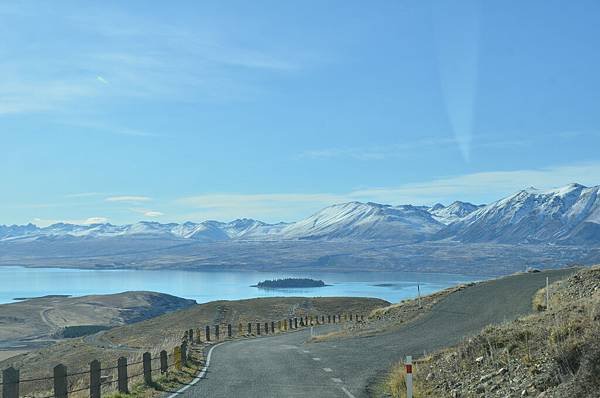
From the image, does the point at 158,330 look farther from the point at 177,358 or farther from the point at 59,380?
the point at 59,380

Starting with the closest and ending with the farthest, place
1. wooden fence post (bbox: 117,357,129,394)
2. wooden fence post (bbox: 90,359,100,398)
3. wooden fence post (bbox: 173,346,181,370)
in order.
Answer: wooden fence post (bbox: 90,359,100,398) → wooden fence post (bbox: 117,357,129,394) → wooden fence post (bbox: 173,346,181,370)

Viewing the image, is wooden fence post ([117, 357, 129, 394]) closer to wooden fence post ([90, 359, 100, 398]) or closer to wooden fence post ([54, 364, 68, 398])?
wooden fence post ([90, 359, 100, 398])

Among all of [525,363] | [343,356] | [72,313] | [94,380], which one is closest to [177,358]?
[343,356]

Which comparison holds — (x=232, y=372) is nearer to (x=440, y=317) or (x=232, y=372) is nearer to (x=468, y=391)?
(x=468, y=391)

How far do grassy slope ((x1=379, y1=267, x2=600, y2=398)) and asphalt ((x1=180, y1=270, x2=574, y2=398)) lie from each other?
166 centimetres

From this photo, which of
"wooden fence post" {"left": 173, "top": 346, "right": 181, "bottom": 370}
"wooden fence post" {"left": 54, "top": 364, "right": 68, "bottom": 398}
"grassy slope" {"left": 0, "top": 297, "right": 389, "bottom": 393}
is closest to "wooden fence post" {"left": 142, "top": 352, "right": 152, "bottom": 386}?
"wooden fence post" {"left": 173, "top": 346, "right": 181, "bottom": 370}

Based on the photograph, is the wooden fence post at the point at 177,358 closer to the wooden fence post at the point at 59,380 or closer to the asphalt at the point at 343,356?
the asphalt at the point at 343,356

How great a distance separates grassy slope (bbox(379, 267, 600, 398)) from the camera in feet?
30.7

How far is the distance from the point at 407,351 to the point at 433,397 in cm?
1061

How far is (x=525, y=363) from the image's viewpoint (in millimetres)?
11469

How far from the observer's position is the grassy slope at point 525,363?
9.35 meters

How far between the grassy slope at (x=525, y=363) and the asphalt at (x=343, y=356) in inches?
65.5

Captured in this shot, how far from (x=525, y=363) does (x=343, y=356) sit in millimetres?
12217

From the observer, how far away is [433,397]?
41.8 feet
